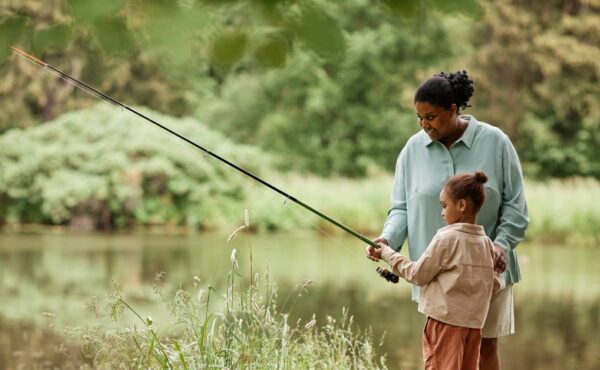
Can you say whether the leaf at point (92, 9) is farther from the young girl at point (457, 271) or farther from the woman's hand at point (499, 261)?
the woman's hand at point (499, 261)

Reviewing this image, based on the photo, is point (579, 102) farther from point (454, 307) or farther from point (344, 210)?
point (454, 307)

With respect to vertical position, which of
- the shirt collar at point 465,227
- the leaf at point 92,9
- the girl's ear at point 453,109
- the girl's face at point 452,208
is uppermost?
the girl's ear at point 453,109

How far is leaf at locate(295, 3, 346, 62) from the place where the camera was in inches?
68.3

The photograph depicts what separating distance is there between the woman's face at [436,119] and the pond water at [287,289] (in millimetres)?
757

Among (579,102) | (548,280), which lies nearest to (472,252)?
(548,280)

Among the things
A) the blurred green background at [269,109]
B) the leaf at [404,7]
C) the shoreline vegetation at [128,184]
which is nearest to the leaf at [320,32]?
the blurred green background at [269,109]

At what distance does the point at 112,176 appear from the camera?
16.4 m

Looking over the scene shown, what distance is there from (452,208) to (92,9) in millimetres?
1309

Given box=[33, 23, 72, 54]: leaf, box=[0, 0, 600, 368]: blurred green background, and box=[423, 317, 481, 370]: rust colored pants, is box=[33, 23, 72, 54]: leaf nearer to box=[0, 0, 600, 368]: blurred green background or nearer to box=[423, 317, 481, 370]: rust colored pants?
box=[0, 0, 600, 368]: blurred green background

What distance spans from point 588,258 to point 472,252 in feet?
31.3

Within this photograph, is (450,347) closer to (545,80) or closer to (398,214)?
(398,214)

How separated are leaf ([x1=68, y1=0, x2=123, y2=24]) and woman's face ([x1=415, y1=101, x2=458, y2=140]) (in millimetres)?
1303

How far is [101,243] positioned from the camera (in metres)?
13.3

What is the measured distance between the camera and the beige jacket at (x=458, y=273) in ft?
8.98
